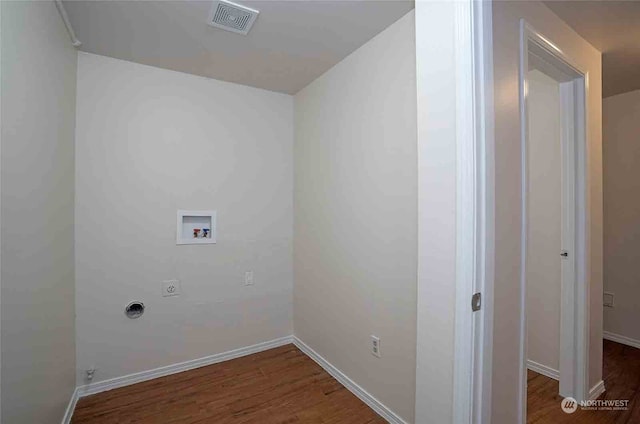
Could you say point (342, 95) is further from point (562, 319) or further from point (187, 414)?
point (187, 414)

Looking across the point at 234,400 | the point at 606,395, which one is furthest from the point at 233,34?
the point at 606,395

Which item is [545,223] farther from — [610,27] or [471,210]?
[471,210]

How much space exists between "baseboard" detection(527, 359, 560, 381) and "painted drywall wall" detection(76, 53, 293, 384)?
84.3 inches

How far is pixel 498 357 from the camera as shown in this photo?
1118 millimetres

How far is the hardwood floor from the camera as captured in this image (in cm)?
185

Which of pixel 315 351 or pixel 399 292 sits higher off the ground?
pixel 399 292

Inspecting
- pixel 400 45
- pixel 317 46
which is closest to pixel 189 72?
pixel 317 46

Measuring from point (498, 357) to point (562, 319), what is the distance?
4.37 ft

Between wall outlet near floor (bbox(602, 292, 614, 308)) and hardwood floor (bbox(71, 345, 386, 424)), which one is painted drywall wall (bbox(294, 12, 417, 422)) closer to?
hardwood floor (bbox(71, 345, 386, 424))

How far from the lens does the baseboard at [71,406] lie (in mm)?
1769

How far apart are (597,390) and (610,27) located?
239cm

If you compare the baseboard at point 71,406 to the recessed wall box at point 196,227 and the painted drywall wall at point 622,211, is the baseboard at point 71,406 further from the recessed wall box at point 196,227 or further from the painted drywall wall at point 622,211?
the painted drywall wall at point 622,211

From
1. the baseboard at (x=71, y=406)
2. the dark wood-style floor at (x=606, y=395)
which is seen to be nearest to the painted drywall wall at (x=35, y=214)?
the baseboard at (x=71, y=406)

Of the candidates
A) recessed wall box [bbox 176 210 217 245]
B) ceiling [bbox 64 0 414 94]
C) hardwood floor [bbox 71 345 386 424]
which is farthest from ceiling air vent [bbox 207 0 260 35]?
hardwood floor [bbox 71 345 386 424]
